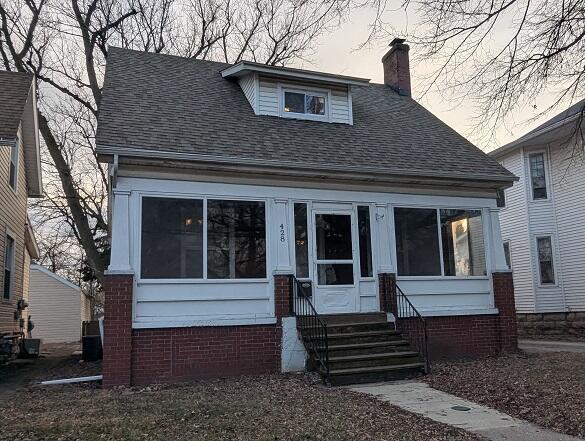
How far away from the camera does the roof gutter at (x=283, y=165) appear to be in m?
8.93

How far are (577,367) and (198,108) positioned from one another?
8784 millimetres

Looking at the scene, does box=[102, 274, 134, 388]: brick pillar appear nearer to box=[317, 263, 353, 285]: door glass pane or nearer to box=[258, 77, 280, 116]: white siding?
box=[317, 263, 353, 285]: door glass pane

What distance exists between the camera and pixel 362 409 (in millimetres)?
6535

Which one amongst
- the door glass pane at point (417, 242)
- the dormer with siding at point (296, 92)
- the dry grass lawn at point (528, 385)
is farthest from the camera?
the dormer with siding at point (296, 92)

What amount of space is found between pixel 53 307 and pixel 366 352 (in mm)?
21586

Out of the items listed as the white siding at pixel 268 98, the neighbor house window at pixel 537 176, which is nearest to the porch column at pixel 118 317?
the white siding at pixel 268 98

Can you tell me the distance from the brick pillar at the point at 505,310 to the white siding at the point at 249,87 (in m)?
6.60

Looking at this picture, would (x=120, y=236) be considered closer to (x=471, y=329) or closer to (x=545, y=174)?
(x=471, y=329)

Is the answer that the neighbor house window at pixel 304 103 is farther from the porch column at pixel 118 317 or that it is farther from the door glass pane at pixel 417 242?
the porch column at pixel 118 317

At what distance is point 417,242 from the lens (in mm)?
11219

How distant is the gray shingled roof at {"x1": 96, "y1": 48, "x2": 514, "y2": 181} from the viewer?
9.87m

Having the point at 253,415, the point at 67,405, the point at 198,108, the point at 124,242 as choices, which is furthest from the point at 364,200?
the point at 67,405

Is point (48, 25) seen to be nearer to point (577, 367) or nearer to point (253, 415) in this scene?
point (253, 415)

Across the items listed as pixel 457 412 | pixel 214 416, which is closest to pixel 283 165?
pixel 214 416
